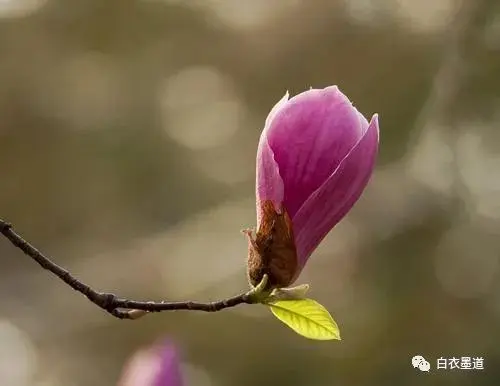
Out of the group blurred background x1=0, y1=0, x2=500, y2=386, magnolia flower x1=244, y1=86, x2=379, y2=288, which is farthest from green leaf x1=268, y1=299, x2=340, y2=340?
blurred background x1=0, y1=0, x2=500, y2=386

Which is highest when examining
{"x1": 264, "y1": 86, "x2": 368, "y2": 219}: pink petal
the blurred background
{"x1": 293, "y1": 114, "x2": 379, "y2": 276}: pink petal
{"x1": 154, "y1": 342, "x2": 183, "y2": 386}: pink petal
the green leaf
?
the blurred background

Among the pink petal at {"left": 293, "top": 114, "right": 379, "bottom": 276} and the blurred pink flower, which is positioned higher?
the pink petal at {"left": 293, "top": 114, "right": 379, "bottom": 276}

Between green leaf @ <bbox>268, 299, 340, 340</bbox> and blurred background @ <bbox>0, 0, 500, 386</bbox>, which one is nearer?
green leaf @ <bbox>268, 299, 340, 340</bbox>

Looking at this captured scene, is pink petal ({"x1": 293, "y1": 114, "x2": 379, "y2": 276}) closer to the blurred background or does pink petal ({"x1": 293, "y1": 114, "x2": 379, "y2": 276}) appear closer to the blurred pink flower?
the blurred pink flower

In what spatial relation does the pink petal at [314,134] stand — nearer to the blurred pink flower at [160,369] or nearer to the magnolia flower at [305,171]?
the magnolia flower at [305,171]

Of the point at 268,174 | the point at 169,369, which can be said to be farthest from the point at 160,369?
the point at 268,174

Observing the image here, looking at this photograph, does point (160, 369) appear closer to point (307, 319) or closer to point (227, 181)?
point (307, 319)
